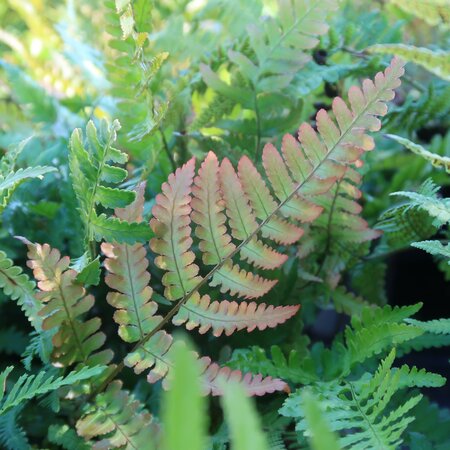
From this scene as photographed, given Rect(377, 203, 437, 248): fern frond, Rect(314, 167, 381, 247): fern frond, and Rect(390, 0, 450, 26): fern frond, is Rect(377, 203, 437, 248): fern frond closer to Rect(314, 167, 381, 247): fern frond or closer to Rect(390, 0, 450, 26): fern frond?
Rect(314, 167, 381, 247): fern frond

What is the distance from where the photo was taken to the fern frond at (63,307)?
1.28 feet

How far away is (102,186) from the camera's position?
0.38m

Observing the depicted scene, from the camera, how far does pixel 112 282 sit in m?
0.39

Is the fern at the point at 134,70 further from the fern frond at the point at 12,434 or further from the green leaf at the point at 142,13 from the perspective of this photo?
the fern frond at the point at 12,434

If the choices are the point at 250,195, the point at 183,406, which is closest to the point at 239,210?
the point at 250,195

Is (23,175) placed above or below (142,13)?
below

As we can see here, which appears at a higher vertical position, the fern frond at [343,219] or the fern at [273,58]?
the fern at [273,58]

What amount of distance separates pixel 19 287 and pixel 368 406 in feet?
0.77

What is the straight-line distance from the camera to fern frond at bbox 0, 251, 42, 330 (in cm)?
41

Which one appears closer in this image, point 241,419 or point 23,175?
point 241,419

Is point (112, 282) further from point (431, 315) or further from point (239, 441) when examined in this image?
point (431, 315)

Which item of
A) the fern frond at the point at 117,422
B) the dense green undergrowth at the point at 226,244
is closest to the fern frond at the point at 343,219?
the dense green undergrowth at the point at 226,244

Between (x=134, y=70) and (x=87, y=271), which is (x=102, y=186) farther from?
(x=134, y=70)

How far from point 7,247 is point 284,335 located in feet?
0.82
